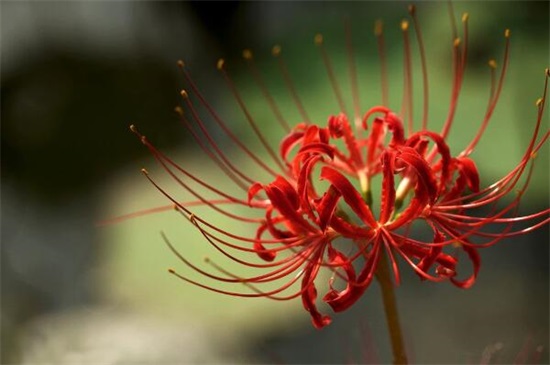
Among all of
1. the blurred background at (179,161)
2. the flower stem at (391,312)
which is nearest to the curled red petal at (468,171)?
the flower stem at (391,312)

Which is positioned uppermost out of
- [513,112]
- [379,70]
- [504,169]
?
[379,70]

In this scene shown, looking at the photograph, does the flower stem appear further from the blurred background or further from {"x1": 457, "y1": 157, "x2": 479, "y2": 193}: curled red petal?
the blurred background

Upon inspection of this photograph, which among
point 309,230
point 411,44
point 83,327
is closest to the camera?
point 309,230

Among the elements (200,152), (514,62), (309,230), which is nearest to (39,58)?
(200,152)

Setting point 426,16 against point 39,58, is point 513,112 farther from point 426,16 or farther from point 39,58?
point 39,58

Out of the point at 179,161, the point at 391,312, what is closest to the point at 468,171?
Result: the point at 391,312

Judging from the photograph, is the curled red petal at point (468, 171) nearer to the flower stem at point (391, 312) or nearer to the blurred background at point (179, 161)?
the flower stem at point (391, 312)

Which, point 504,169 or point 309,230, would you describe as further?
point 504,169
